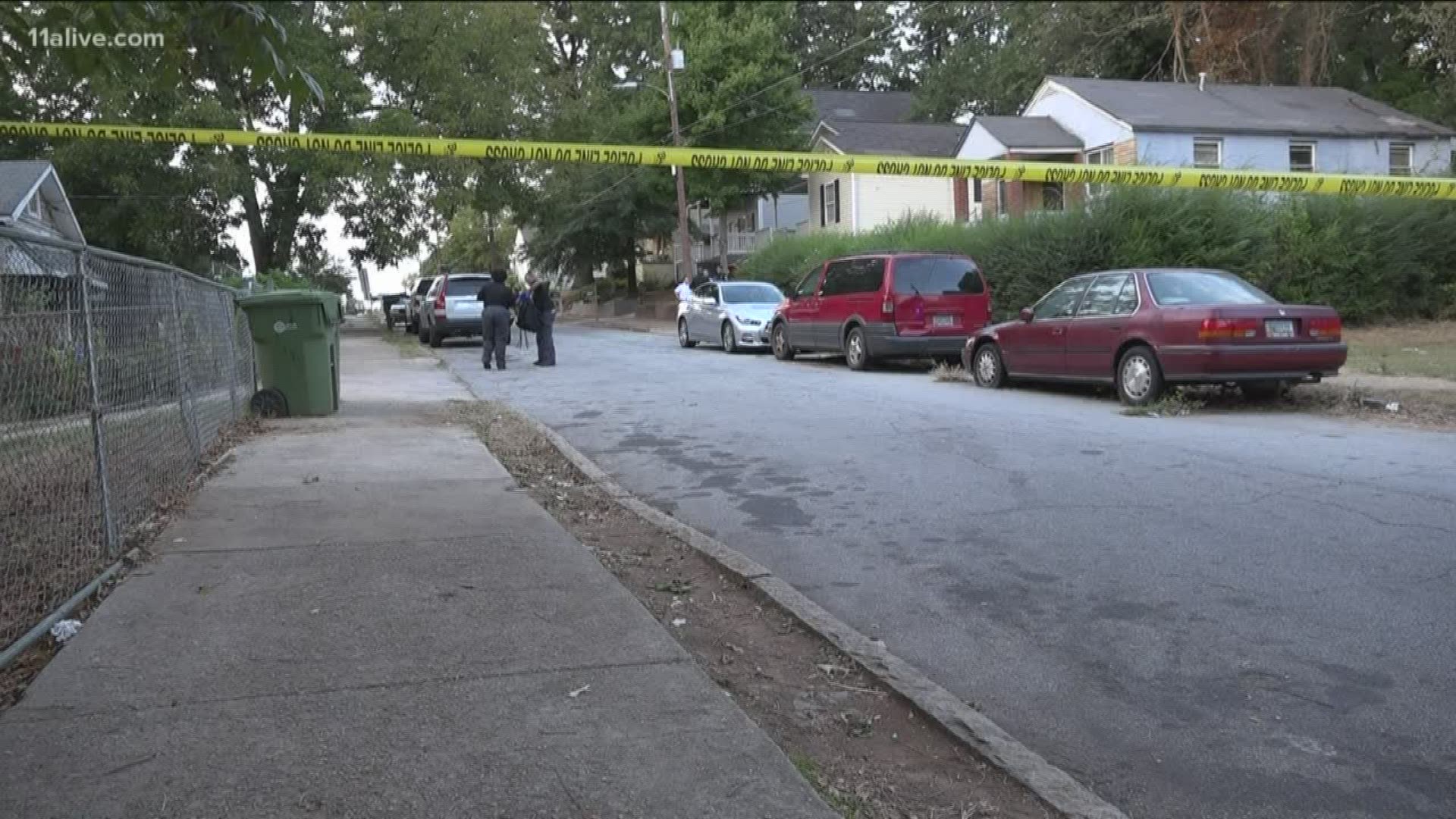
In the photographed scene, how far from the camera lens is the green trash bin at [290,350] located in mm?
11781

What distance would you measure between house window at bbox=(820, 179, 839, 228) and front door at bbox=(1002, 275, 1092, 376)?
29.7 m

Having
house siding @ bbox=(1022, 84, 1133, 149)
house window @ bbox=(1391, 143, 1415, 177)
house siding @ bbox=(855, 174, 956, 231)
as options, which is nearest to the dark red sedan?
house siding @ bbox=(1022, 84, 1133, 149)

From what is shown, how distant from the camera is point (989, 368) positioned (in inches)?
582

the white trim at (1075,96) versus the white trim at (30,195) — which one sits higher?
the white trim at (1075,96)

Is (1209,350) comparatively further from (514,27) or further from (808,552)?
(514,27)

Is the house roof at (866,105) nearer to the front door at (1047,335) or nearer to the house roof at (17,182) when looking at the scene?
the house roof at (17,182)

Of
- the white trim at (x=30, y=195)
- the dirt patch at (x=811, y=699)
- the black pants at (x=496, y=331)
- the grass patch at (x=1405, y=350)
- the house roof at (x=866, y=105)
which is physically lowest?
the dirt patch at (x=811, y=699)

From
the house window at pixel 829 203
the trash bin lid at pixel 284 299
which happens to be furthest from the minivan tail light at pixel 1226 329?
the house window at pixel 829 203

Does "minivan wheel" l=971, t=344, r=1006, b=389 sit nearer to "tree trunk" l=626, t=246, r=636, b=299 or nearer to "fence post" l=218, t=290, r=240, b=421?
"fence post" l=218, t=290, r=240, b=421

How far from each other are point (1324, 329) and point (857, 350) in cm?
748

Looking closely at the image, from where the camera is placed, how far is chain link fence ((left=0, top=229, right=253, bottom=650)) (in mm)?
4949

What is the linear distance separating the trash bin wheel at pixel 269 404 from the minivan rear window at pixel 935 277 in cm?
902

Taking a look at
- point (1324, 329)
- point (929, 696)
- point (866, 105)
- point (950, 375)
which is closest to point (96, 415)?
point (929, 696)

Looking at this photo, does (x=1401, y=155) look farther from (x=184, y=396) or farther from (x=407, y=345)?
(x=184, y=396)
